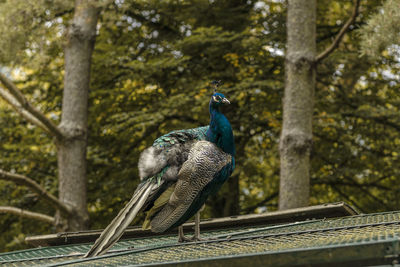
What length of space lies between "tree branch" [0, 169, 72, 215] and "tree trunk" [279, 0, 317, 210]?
127 inches

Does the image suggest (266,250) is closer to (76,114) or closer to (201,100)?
(201,100)

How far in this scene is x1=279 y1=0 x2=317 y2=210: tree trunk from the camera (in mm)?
8000

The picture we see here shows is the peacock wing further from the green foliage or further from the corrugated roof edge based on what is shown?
the green foliage

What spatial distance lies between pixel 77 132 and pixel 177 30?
338cm

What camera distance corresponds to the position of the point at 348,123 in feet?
35.2

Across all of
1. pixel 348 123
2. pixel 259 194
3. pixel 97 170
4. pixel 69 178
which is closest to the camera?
pixel 69 178

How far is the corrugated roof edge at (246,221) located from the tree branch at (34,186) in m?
2.70

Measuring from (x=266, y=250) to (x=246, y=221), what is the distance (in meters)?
2.21

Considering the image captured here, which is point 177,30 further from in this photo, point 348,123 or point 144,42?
point 348,123

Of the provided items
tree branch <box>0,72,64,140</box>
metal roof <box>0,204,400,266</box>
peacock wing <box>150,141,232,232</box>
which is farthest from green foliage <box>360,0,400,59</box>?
tree branch <box>0,72,64,140</box>

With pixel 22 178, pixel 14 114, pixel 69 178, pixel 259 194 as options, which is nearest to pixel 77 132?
pixel 69 178

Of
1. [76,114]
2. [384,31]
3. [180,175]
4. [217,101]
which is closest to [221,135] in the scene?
[217,101]

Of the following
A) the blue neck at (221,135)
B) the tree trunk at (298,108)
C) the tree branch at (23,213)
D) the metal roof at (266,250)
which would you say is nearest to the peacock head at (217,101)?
the blue neck at (221,135)

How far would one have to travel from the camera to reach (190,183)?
428 centimetres
